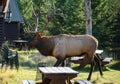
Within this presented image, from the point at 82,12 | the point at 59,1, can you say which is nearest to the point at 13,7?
the point at 82,12

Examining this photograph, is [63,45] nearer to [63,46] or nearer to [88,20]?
[63,46]

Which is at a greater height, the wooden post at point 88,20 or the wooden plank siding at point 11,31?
the wooden post at point 88,20

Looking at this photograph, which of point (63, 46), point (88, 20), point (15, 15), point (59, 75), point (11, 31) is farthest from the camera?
point (15, 15)

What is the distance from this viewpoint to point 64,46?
14.4 m

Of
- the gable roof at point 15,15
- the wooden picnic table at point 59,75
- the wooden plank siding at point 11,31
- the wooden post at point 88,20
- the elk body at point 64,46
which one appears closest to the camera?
the wooden picnic table at point 59,75

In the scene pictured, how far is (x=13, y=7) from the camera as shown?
4250 cm

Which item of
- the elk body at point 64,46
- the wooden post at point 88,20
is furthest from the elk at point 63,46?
the wooden post at point 88,20

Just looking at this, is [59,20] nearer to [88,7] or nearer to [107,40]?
[107,40]

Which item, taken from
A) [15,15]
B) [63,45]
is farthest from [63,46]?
[15,15]

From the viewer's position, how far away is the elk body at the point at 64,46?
46.9 feet

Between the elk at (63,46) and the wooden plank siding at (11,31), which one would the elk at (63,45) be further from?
the wooden plank siding at (11,31)

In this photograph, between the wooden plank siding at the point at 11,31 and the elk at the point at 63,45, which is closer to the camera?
the elk at the point at 63,45

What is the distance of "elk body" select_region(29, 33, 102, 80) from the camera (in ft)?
46.9

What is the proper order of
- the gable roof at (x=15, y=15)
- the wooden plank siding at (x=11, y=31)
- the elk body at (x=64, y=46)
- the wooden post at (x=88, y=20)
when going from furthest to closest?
the gable roof at (x=15, y=15) → the wooden plank siding at (x=11, y=31) → the wooden post at (x=88, y=20) → the elk body at (x=64, y=46)
